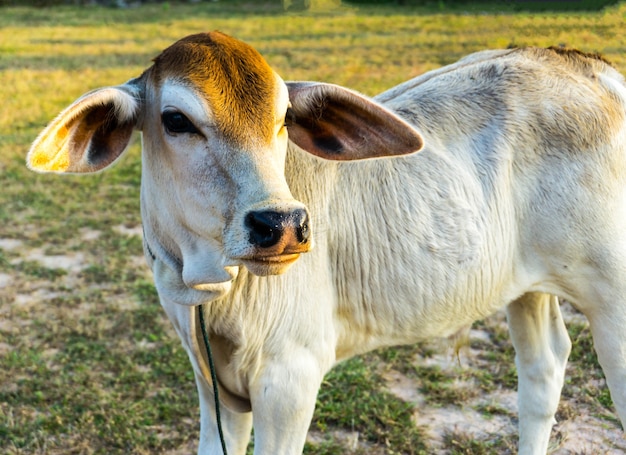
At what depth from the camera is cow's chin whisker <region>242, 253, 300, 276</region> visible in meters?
2.15

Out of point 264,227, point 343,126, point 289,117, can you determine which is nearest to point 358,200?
point 343,126

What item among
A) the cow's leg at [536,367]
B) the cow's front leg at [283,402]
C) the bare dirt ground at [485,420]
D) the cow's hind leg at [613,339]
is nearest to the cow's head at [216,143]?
the cow's front leg at [283,402]

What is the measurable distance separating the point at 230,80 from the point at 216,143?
0.20 m

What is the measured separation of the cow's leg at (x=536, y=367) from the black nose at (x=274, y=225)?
5.59ft

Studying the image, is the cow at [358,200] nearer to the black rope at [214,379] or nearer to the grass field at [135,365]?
the black rope at [214,379]

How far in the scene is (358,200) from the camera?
2939 mm

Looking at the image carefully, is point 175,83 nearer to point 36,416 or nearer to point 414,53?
point 36,416

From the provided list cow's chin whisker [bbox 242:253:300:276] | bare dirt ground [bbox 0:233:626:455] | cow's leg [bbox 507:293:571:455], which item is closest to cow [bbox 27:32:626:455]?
cow's chin whisker [bbox 242:253:300:276]

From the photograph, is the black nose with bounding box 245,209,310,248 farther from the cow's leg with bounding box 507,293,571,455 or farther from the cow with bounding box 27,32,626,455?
the cow's leg with bounding box 507,293,571,455

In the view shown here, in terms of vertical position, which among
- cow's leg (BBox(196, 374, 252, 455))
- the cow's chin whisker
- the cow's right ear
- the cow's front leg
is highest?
the cow's right ear

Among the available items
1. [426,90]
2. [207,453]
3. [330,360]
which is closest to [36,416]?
[207,453]

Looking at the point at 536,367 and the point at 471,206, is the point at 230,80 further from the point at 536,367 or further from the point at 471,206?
the point at 536,367

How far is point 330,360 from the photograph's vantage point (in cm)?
281

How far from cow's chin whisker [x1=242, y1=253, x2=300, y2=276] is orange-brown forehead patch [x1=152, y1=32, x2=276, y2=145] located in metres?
0.35
